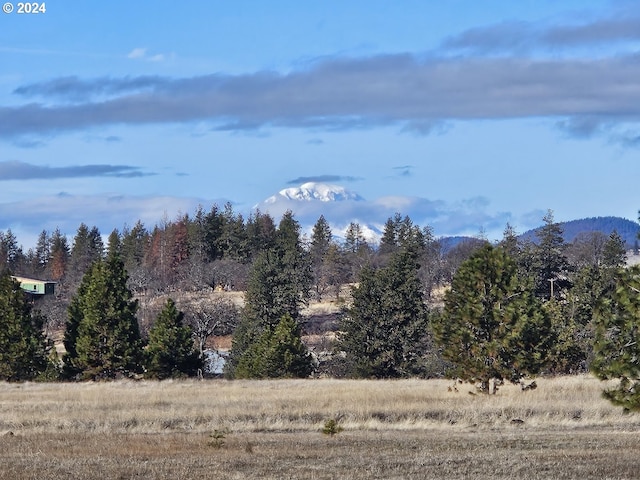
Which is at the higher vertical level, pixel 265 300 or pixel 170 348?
pixel 265 300

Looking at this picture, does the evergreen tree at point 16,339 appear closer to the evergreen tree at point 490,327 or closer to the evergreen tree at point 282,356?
the evergreen tree at point 282,356

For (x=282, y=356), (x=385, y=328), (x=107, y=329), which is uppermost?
(x=385, y=328)

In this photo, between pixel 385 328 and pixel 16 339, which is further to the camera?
pixel 385 328

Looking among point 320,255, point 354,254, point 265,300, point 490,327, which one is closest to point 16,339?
point 265,300

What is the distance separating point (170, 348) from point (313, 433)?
35.5 meters

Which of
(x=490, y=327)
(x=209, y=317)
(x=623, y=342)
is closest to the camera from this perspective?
(x=623, y=342)

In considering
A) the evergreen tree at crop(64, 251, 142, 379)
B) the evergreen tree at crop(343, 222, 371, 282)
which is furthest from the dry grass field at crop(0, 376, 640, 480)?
the evergreen tree at crop(343, 222, 371, 282)

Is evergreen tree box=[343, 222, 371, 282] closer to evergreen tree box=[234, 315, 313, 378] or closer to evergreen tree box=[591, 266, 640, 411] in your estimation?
evergreen tree box=[234, 315, 313, 378]

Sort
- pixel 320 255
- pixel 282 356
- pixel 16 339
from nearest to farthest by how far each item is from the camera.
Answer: pixel 16 339, pixel 282 356, pixel 320 255

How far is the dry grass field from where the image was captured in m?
18.3

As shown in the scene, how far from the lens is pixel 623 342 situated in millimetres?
23484

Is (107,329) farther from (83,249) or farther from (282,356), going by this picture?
(83,249)

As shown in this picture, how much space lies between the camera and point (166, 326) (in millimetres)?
62219

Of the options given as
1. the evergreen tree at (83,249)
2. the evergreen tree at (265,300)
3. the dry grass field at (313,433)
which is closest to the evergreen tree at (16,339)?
the dry grass field at (313,433)
